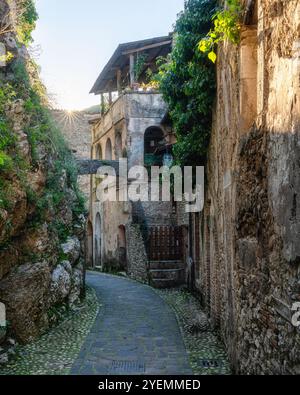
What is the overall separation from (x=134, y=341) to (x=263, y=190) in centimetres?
531

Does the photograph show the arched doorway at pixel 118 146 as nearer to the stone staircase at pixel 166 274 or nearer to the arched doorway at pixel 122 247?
the arched doorway at pixel 122 247

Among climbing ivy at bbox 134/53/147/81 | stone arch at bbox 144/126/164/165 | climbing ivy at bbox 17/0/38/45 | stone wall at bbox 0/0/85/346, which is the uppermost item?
climbing ivy at bbox 134/53/147/81

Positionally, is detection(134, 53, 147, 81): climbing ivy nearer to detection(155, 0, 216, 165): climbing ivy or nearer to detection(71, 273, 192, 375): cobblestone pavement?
detection(155, 0, 216, 165): climbing ivy

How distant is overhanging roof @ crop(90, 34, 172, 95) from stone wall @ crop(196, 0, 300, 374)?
14943 millimetres

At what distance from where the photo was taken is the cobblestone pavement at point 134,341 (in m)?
7.46

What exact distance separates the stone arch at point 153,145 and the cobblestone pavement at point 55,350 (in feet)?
37.8

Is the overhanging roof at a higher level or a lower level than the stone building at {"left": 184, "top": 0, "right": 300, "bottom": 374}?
higher

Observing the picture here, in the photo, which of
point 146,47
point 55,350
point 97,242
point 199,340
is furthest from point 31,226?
point 97,242

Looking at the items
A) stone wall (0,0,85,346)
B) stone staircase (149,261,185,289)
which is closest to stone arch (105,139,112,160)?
stone staircase (149,261,185,289)

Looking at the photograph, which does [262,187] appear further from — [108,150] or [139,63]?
[108,150]

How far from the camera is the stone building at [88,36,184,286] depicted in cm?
1977
